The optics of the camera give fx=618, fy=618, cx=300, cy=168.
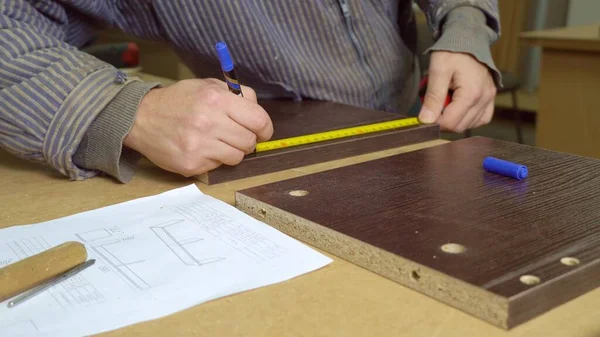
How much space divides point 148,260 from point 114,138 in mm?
327

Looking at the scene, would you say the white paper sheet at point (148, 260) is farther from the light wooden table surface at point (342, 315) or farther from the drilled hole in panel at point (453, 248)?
the drilled hole in panel at point (453, 248)

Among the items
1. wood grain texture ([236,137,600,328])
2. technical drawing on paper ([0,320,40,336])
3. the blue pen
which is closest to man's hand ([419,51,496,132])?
wood grain texture ([236,137,600,328])


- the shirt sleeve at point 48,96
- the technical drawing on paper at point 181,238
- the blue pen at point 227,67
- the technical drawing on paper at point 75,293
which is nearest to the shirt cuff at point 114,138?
the shirt sleeve at point 48,96

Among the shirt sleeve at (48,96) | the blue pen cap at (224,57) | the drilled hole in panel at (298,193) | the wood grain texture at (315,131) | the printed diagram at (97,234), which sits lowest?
the printed diagram at (97,234)

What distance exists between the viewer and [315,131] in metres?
1.06

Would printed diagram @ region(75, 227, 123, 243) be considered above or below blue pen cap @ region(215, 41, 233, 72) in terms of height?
below

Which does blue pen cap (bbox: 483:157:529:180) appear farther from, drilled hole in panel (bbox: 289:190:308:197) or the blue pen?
the blue pen

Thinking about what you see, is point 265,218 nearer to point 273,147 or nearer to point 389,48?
point 273,147

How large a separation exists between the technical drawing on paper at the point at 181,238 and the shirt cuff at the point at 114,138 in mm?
221

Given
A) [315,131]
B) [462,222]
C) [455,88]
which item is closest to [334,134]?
[315,131]

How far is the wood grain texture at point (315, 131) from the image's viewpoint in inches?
36.8

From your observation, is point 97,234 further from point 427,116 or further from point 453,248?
point 427,116

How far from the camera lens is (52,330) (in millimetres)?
512

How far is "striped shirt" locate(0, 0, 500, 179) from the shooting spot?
0.93 m
